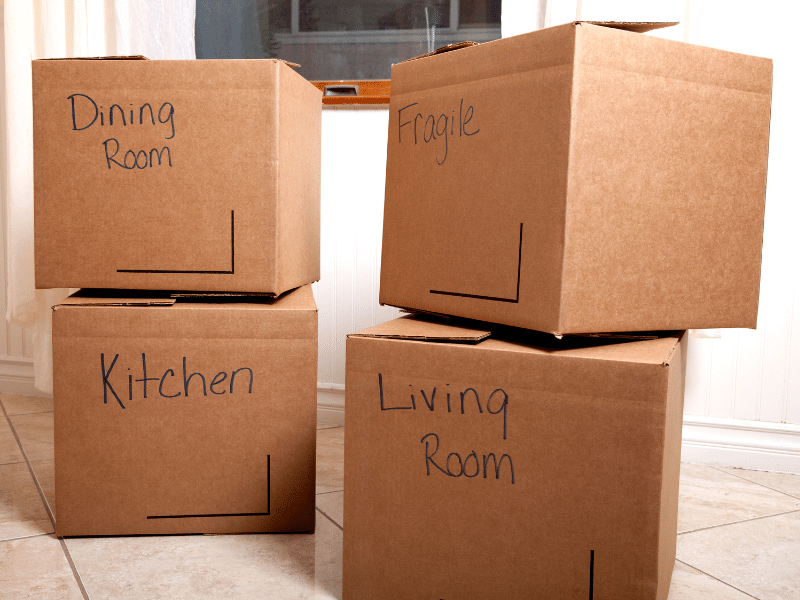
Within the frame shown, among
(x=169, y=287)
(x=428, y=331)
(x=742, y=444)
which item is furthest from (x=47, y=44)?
(x=742, y=444)

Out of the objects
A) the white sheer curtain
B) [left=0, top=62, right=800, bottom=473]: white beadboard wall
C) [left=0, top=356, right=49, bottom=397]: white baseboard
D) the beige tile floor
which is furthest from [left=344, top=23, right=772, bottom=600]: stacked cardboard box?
[left=0, top=356, right=49, bottom=397]: white baseboard

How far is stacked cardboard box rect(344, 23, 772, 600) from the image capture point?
2.40ft

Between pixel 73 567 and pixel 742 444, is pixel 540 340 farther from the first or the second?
pixel 742 444

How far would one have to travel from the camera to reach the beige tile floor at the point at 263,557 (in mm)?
898

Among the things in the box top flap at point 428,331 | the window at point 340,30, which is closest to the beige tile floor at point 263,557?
the box top flap at point 428,331

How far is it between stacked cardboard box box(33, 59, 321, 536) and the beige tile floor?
6 centimetres

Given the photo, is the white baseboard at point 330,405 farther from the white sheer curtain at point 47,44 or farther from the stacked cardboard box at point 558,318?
the stacked cardboard box at point 558,318

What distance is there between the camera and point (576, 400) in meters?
0.74

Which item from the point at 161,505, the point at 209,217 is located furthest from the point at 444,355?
the point at 161,505

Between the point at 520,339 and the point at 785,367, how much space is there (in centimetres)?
88

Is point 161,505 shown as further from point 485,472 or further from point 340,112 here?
point 340,112

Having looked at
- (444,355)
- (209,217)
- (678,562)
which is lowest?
(678,562)

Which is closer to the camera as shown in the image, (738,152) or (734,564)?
(738,152)

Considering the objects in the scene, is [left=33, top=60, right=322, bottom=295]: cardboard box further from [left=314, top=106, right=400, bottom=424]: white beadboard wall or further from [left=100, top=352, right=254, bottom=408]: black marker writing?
[left=314, top=106, right=400, bottom=424]: white beadboard wall
